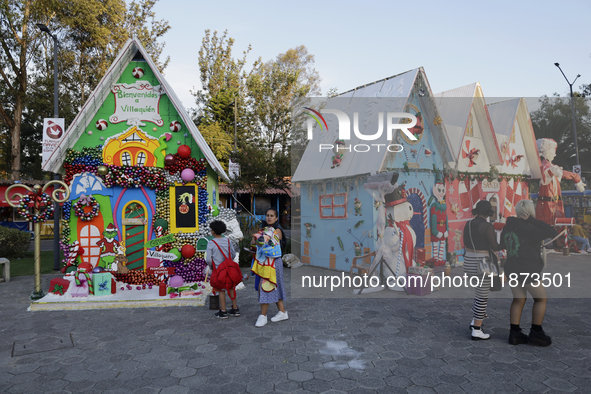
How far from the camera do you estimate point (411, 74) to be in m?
9.77

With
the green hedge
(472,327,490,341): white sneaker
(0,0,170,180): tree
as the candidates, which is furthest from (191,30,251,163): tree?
(472,327,490,341): white sneaker

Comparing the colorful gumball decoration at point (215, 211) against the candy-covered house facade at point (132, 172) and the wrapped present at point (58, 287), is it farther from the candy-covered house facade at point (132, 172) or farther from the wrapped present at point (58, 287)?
the wrapped present at point (58, 287)

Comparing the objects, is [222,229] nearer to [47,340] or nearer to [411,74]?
[47,340]

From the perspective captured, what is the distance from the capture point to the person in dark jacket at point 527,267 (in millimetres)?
4859

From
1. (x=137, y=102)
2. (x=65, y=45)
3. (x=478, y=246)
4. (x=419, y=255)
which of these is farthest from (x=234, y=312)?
(x=65, y=45)

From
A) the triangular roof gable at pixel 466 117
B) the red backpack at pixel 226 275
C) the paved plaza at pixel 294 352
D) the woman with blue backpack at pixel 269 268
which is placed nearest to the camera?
the paved plaza at pixel 294 352

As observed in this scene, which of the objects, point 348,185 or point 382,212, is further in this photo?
point 348,185

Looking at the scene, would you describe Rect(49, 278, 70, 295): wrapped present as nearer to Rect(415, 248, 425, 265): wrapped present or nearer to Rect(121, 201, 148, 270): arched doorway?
Rect(121, 201, 148, 270): arched doorway

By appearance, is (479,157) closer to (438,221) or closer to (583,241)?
(438,221)

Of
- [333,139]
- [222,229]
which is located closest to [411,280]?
[222,229]

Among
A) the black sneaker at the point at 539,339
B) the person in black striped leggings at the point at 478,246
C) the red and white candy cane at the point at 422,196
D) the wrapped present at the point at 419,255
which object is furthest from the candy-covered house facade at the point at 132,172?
the black sneaker at the point at 539,339

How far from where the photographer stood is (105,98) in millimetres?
9070

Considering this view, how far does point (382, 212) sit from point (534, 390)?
618 cm

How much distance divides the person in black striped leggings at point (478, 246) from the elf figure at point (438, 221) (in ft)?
17.6
